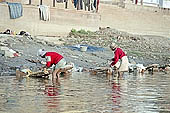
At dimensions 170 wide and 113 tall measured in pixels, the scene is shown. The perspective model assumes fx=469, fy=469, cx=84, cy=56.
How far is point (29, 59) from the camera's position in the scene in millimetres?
20984

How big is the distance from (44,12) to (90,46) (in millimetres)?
5039

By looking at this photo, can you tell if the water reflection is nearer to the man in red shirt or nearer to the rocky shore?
the man in red shirt

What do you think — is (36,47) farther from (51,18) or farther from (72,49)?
(51,18)

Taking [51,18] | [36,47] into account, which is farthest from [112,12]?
[36,47]

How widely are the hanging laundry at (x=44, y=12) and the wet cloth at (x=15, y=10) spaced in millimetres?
1702

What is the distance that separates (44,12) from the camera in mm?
31938

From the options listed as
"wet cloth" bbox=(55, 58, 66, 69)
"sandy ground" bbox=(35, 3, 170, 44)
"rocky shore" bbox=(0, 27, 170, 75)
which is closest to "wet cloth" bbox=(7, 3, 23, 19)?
"rocky shore" bbox=(0, 27, 170, 75)

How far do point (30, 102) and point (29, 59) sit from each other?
11812 mm

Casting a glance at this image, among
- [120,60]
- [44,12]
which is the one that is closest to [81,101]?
[120,60]

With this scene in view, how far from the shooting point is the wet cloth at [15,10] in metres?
29.7

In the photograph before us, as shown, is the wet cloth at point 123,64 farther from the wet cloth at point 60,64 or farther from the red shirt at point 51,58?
the red shirt at point 51,58

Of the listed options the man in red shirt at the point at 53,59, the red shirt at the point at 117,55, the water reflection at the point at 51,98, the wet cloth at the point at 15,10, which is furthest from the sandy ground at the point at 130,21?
the water reflection at the point at 51,98

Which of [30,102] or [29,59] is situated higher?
[30,102]

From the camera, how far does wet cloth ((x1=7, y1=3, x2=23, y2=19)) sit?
29733 millimetres
